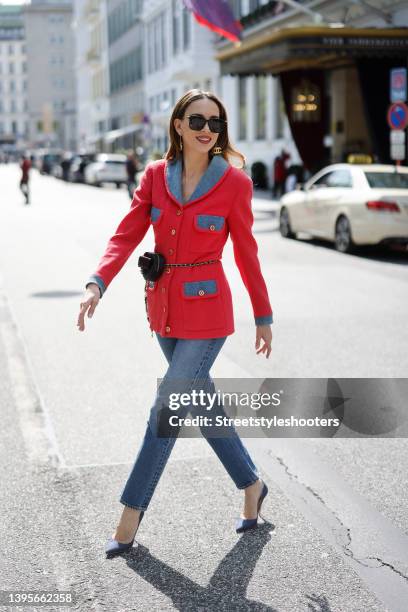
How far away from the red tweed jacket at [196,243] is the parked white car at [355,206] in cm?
1183

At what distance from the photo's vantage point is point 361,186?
635 inches

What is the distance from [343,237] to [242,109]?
2642 cm

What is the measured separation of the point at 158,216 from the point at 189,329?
0.47 metres

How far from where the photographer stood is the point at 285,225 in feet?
62.8

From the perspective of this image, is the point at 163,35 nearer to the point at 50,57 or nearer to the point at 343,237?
the point at 343,237

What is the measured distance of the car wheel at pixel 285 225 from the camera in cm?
1900

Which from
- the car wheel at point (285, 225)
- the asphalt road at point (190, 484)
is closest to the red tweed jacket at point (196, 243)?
the asphalt road at point (190, 484)

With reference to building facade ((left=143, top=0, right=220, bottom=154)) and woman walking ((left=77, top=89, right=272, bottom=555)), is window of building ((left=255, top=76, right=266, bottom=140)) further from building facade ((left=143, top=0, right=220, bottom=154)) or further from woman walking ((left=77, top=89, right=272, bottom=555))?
woman walking ((left=77, top=89, right=272, bottom=555))

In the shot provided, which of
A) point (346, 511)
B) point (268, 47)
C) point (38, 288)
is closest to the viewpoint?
point (346, 511)

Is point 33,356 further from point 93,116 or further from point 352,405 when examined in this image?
point 93,116

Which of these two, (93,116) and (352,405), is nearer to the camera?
(352,405)

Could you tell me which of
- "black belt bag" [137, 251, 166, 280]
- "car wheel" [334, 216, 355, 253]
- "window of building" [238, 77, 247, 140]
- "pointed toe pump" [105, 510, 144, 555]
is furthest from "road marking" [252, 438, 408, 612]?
"window of building" [238, 77, 247, 140]

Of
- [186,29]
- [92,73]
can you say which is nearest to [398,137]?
[186,29]

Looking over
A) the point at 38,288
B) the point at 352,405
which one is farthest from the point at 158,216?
the point at 38,288
